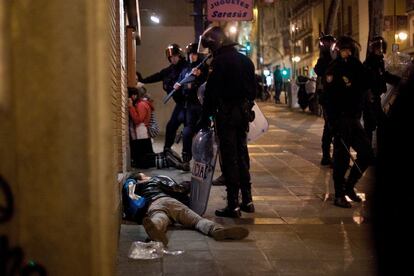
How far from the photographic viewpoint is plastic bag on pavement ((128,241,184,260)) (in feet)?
17.1

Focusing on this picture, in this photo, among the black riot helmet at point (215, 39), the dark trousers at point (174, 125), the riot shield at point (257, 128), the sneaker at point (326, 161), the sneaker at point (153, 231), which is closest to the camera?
the sneaker at point (153, 231)

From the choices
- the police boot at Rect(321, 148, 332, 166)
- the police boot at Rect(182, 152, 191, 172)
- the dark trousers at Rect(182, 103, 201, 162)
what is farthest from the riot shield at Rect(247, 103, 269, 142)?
the police boot at Rect(321, 148, 332, 166)

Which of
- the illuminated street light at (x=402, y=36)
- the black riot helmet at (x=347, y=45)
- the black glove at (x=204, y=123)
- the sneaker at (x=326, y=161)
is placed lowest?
the sneaker at (x=326, y=161)

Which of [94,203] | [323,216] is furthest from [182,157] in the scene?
[94,203]

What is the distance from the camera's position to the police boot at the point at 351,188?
7488 mm

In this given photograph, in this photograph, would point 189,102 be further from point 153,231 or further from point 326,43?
point 153,231

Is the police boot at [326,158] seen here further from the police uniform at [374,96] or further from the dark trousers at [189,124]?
the dark trousers at [189,124]

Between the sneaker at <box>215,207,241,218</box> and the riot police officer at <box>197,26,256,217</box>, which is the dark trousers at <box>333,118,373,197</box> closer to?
Result: the riot police officer at <box>197,26,256,217</box>

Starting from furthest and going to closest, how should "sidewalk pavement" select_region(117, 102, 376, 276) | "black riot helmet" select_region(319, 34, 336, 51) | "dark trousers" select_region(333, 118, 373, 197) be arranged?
"black riot helmet" select_region(319, 34, 336, 51) < "dark trousers" select_region(333, 118, 373, 197) < "sidewalk pavement" select_region(117, 102, 376, 276)

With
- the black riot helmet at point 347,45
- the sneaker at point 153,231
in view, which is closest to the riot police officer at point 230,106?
the black riot helmet at point 347,45

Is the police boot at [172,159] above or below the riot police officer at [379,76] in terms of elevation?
below

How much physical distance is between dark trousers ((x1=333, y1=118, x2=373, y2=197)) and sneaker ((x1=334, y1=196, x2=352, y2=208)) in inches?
2.0

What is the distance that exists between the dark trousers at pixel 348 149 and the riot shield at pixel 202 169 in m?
1.52

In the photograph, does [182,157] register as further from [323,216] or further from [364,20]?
[364,20]
